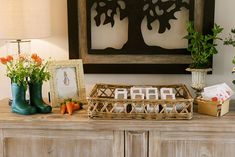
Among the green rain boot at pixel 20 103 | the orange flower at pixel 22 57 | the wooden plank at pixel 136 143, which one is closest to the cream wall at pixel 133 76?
the orange flower at pixel 22 57

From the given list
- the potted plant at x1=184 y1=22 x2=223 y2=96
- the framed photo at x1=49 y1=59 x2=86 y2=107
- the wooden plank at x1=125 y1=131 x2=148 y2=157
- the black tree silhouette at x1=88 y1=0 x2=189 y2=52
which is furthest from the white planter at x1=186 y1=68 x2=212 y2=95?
the framed photo at x1=49 y1=59 x2=86 y2=107

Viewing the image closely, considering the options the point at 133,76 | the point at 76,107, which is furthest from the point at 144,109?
the point at 133,76

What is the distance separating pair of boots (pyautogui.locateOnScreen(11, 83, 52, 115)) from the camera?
1.58 meters

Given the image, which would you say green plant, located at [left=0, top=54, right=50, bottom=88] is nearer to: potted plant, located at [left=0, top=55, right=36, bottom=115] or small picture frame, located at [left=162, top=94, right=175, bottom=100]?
potted plant, located at [left=0, top=55, right=36, bottom=115]

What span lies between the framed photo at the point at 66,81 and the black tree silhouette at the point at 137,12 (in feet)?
1.08

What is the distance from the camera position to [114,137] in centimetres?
149

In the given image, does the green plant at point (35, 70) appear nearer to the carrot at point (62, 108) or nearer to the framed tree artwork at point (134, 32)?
the carrot at point (62, 108)

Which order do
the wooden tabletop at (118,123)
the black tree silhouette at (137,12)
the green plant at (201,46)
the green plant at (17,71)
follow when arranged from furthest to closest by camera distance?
the black tree silhouette at (137,12) → the green plant at (201,46) → the green plant at (17,71) → the wooden tabletop at (118,123)

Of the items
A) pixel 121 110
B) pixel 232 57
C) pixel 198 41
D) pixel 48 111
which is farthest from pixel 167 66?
pixel 48 111

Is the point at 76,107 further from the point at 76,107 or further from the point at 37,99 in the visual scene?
the point at 37,99

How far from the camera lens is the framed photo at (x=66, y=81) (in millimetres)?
1707

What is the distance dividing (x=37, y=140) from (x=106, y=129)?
34 cm

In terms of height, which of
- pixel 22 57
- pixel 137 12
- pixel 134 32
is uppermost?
pixel 137 12

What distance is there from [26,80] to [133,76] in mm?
660
